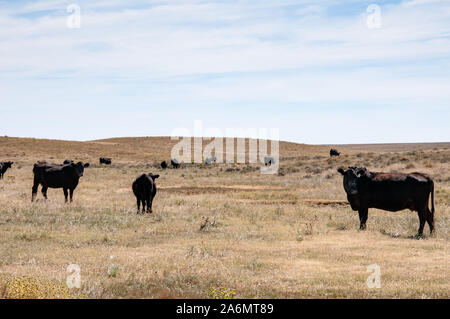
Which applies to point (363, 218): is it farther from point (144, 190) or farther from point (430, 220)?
point (144, 190)

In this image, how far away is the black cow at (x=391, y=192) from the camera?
1567cm

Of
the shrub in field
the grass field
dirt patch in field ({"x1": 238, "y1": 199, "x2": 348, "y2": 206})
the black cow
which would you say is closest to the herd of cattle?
the black cow

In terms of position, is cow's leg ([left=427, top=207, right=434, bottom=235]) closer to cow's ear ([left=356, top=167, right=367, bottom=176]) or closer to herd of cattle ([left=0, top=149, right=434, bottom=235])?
herd of cattle ([left=0, top=149, right=434, bottom=235])

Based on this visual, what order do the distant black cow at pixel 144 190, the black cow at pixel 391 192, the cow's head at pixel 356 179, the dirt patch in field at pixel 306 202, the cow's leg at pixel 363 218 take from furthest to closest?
1. the dirt patch in field at pixel 306 202
2. the distant black cow at pixel 144 190
3. the cow's head at pixel 356 179
4. the cow's leg at pixel 363 218
5. the black cow at pixel 391 192

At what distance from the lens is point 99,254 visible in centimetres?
1234

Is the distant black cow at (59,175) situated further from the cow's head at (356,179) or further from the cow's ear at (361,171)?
the cow's ear at (361,171)

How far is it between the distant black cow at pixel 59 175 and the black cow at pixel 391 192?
521 inches

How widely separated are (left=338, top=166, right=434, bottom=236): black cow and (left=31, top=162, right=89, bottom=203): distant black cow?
1323cm

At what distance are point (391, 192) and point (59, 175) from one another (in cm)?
1554

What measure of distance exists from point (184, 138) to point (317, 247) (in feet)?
450

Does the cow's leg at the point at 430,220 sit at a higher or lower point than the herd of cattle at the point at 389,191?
lower

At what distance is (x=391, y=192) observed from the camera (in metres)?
16.1

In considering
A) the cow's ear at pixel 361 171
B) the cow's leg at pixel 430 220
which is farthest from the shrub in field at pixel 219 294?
the cow's ear at pixel 361 171
